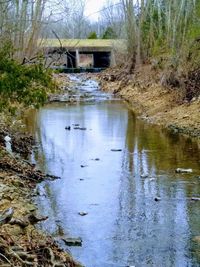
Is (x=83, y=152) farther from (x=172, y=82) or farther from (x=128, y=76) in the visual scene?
(x=128, y=76)

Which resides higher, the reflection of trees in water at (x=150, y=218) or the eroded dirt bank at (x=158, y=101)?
the eroded dirt bank at (x=158, y=101)

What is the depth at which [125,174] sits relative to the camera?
1147 cm

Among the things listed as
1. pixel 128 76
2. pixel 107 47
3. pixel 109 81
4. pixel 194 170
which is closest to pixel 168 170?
pixel 194 170

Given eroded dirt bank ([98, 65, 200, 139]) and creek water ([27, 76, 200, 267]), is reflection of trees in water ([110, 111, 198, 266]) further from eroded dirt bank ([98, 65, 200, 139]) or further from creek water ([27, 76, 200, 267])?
eroded dirt bank ([98, 65, 200, 139])

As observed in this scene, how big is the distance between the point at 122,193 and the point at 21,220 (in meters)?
3.07

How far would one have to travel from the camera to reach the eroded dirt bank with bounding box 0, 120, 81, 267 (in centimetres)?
584

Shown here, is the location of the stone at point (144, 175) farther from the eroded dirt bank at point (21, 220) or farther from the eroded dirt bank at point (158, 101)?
the eroded dirt bank at point (158, 101)

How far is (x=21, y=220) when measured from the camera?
7.23 meters

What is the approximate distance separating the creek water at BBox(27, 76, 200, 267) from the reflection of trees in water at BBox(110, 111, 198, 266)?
13 millimetres

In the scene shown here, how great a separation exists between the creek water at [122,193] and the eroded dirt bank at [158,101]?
1.01m

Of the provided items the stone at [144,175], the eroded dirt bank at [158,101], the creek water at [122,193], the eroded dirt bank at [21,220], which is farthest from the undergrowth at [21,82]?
the eroded dirt bank at [158,101]

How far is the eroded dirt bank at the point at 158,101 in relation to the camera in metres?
18.0

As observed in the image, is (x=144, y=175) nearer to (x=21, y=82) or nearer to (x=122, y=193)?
(x=122, y=193)

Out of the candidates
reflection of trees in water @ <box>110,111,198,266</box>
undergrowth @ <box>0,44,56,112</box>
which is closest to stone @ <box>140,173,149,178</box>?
reflection of trees in water @ <box>110,111,198,266</box>
